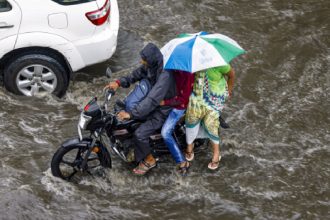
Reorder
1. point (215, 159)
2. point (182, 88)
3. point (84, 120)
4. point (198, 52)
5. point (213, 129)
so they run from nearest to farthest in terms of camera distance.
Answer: point (84, 120)
point (198, 52)
point (182, 88)
point (213, 129)
point (215, 159)

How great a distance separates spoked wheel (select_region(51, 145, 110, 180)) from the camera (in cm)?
527

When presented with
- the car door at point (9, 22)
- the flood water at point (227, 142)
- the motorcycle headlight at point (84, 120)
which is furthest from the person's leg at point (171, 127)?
the car door at point (9, 22)

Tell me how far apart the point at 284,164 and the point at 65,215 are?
104 inches

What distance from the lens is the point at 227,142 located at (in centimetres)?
646

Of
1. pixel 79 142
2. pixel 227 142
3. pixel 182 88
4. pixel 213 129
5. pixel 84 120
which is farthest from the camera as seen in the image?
pixel 227 142

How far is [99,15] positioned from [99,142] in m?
2.09

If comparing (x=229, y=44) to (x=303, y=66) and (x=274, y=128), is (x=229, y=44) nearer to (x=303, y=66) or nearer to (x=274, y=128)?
(x=274, y=128)

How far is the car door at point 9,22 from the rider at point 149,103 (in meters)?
1.70

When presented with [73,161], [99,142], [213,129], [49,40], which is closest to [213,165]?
[213,129]

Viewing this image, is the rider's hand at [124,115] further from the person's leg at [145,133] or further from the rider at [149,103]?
the person's leg at [145,133]

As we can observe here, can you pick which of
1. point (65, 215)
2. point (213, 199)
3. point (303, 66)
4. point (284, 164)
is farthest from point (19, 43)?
point (303, 66)

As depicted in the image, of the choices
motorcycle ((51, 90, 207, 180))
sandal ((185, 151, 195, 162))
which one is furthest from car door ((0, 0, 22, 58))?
sandal ((185, 151, 195, 162))

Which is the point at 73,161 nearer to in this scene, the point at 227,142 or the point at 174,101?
the point at 174,101

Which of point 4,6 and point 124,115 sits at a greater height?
point 4,6
